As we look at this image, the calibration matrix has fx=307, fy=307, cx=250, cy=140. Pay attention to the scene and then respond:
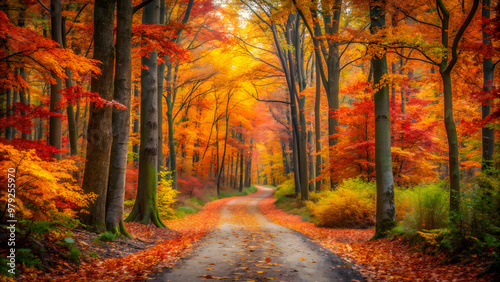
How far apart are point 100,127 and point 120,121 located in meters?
0.97

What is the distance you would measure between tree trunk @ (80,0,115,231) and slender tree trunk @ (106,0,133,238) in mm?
316

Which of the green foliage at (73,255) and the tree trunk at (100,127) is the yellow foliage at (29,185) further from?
the tree trunk at (100,127)

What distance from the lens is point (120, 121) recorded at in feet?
26.2

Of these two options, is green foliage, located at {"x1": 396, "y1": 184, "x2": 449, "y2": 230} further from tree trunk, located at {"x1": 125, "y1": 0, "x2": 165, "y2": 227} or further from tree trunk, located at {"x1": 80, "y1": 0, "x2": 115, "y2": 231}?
tree trunk, located at {"x1": 125, "y1": 0, "x2": 165, "y2": 227}

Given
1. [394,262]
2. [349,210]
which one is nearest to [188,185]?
[349,210]

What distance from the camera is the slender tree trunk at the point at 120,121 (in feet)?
25.0

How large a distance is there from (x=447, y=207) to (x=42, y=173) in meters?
8.05

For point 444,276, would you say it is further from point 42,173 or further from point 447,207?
point 42,173

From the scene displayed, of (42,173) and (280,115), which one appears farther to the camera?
(280,115)

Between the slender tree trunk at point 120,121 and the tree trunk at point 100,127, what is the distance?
0.32 m

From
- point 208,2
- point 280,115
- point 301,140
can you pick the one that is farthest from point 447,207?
point 280,115

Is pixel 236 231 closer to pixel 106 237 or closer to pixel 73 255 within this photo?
pixel 106 237

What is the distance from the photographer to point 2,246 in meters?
4.18

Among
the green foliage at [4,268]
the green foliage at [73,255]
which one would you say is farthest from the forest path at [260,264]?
the green foliage at [4,268]
